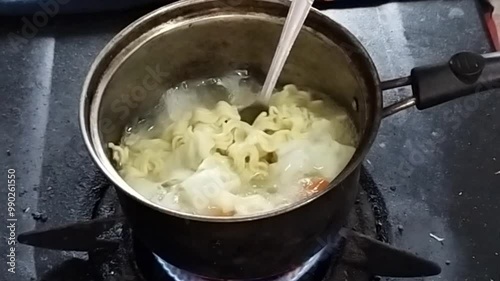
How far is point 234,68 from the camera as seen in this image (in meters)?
0.94

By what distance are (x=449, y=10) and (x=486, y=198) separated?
0.32 m

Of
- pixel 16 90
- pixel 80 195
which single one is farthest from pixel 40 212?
pixel 16 90

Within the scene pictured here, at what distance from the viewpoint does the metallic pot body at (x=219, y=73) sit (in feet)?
2.24

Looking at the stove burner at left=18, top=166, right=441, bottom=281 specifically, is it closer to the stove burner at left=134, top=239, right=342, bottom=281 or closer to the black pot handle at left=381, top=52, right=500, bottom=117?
the stove burner at left=134, top=239, right=342, bottom=281

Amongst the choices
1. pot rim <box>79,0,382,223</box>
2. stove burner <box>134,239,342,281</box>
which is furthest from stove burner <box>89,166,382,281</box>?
pot rim <box>79,0,382,223</box>

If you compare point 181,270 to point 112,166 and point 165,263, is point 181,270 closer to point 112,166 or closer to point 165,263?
point 165,263

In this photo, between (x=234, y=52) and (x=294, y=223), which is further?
(x=234, y=52)

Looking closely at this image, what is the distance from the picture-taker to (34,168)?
0.95 m

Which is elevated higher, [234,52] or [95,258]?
[234,52]

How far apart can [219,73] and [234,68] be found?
21mm

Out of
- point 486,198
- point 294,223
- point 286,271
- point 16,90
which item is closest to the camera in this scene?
point 294,223

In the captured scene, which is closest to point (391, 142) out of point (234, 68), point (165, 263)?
point (234, 68)

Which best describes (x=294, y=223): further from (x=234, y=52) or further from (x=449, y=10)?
(x=449, y=10)

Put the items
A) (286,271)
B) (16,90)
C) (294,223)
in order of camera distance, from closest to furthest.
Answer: (294,223) → (286,271) → (16,90)
